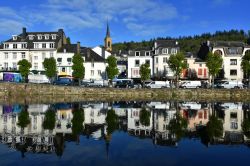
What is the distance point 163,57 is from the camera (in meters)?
107

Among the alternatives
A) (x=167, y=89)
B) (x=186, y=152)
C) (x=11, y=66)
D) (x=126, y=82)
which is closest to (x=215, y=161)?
(x=186, y=152)

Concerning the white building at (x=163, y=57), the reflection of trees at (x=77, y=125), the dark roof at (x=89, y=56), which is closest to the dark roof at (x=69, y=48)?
the dark roof at (x=89, y=56)

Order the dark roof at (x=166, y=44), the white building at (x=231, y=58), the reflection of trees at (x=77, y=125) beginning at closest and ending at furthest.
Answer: the reflection of trees at (x=77, y=125)
the white building at (x=231, y=58)
the dark roof at (x=166, y=44)

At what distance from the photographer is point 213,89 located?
Answer: 8462 centimetres

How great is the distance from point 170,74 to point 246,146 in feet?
265

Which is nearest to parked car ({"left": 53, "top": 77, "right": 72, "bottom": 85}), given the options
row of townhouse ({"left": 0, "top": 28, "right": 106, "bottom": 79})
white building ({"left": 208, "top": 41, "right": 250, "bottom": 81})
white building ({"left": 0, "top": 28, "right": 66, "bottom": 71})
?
row of townhouse ({"left": 0, "top": 28, "right": 106, "bottom": 79})

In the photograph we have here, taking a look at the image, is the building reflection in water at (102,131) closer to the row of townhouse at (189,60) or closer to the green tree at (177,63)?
the green tree at (177,63)

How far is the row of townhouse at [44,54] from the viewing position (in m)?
109

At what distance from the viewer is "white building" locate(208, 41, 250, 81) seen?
105 m

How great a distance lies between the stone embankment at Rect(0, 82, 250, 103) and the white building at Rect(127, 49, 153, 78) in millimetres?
26896

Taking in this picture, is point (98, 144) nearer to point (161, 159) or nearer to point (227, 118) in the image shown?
point (161, 159)

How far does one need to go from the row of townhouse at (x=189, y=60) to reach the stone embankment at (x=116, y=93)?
866 inches

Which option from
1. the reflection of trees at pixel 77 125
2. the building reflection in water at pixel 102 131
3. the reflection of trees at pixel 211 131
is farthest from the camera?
the reflection of trees at pixel 77 125

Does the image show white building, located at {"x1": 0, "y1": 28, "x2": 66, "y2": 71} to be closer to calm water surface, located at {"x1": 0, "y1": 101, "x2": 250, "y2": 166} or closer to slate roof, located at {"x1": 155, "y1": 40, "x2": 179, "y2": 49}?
slate roof, located at {"x1": 155, "y1": 40, "x2": 179, "y2": 49}
